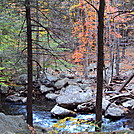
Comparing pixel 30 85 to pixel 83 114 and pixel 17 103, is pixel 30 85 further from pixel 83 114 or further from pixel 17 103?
pixel 17 103

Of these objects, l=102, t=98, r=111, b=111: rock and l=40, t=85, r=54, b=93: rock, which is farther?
l=40, t=85, r=54, b=93: rock

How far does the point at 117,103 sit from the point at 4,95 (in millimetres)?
9450

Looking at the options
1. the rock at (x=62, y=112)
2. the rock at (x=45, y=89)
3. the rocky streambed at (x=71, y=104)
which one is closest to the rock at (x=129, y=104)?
the rocky streambed at (x=71, y=104)

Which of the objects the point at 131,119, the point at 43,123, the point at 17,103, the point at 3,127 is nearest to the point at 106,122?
the point at 131,119

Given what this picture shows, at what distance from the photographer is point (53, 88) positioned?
A: 47.5 feet

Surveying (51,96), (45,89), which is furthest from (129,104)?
(45,89)

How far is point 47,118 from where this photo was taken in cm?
944

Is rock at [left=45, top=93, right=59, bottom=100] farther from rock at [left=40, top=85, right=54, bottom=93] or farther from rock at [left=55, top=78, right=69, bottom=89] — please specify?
rock at [left=55, top=78, right=69, bottom=89]

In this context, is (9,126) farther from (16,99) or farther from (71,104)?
(16,99)

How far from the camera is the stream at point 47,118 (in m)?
7.75

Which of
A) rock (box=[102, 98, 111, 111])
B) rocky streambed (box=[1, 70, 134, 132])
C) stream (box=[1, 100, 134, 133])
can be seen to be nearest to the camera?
stream (box=[1, 100, 134, 133])

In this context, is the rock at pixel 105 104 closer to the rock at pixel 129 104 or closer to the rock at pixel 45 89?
the rock at pixel 129 104

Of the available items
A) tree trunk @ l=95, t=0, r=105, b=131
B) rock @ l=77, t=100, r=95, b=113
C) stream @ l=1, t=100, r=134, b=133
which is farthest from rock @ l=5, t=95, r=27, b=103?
tree trunk @ l=95, t=0, r=105, b=131

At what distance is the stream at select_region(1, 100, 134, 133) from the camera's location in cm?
775
